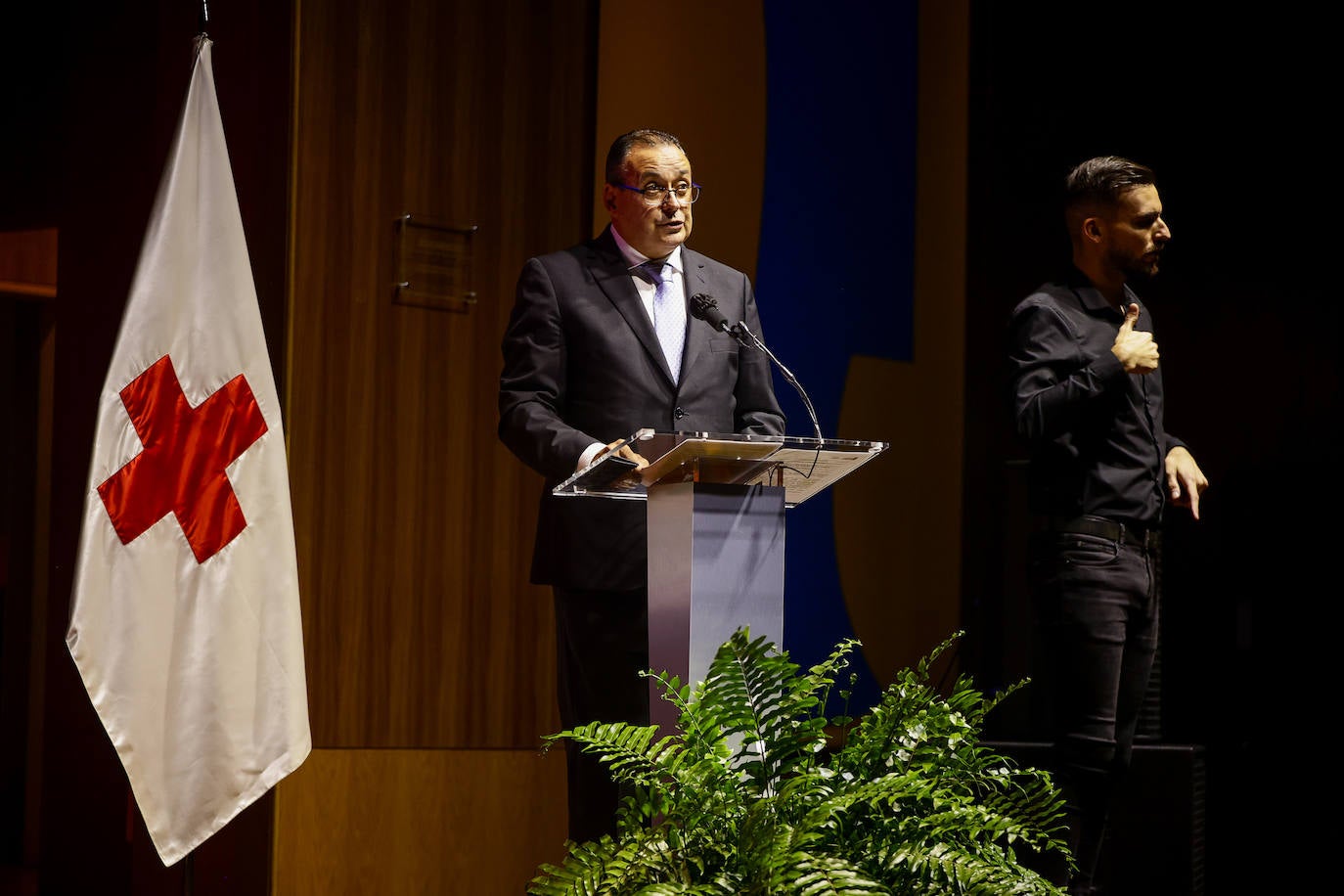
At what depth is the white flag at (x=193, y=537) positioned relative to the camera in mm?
2881

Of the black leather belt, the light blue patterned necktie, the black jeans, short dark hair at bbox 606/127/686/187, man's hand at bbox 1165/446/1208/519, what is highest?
short dark hair at bbox 606/127/686/187

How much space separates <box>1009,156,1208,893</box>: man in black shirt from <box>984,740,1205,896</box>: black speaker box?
1.72 feet

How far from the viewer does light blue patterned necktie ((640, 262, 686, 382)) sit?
2744mm

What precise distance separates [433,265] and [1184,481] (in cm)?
189

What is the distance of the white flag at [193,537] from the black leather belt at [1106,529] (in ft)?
5.22

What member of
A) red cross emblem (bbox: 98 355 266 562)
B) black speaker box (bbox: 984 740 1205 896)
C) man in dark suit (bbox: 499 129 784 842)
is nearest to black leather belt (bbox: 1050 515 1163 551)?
man in dark suit (bbox: 499 129 784 842)

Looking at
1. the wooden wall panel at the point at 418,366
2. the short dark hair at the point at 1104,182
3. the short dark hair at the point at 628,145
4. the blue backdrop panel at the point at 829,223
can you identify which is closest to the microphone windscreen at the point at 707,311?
the short dark hair at the point at 628,145

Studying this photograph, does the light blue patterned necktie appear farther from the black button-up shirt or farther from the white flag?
the white flag

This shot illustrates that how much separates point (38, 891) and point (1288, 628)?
3.53 meters

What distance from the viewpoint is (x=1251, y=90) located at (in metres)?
4.64

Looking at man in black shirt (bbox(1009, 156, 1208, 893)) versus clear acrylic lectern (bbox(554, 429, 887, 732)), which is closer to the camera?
clear acrylic lectern (bbox(554, 429, 887, 732))

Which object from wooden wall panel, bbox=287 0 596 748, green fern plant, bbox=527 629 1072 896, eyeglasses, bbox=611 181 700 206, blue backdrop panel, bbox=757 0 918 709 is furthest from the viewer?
blue backdrop panel, bbox=757 0 918 709

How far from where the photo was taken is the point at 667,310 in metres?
2.77

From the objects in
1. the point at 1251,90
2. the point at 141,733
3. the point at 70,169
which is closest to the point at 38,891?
the point at 141,733
